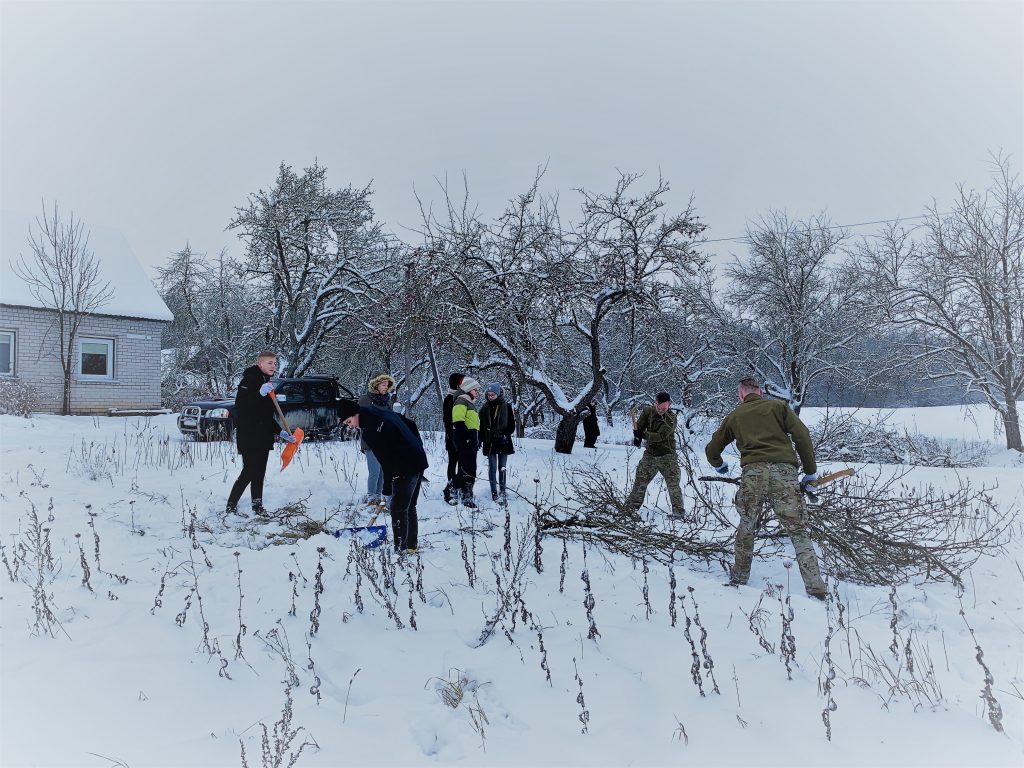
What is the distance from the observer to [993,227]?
1820cm

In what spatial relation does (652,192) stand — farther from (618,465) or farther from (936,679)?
(936,679)

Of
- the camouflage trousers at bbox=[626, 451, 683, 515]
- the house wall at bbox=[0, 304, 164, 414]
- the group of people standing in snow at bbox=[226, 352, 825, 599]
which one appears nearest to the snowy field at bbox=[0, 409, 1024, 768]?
the group of people standing in snow at bbox=[226, 352, 825, 599]

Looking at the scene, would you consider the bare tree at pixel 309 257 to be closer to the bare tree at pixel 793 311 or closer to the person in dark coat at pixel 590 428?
the person in dark coat at pixel 590 428

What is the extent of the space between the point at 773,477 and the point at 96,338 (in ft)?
67.1

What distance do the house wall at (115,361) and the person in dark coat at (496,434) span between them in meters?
15.1

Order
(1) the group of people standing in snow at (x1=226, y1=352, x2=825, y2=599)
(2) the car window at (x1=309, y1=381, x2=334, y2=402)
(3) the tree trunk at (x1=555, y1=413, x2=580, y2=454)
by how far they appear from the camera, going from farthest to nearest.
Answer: (3) the tree trunk at (x1=555, y1=413, x2=580, y2=454) < (2) the car window at (x1=309, y1=381, x2=334, y2=402) < (1) the group of people standing in snow at (x1=226, y1=352, x2=825, y2=599)

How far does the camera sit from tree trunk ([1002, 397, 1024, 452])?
58.3 ft

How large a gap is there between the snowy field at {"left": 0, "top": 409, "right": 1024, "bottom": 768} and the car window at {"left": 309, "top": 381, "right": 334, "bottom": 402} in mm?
6717

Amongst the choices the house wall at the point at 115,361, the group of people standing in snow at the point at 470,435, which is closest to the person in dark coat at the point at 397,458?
the group of people standing in snow at the point at 470,435

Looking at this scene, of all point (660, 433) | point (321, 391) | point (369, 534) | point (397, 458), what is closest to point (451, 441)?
point (369, 534)

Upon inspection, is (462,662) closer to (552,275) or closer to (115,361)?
(552,275)

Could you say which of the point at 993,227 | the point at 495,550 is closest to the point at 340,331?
the point at 495,550

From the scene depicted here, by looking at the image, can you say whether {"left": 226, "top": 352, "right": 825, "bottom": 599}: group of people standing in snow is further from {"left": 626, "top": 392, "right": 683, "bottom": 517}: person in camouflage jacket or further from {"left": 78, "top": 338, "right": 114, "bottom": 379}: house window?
{"left": 78, "top": 338, "right": 114, "bottom": 379}: house window

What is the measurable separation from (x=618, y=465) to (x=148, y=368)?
16.0 metres
